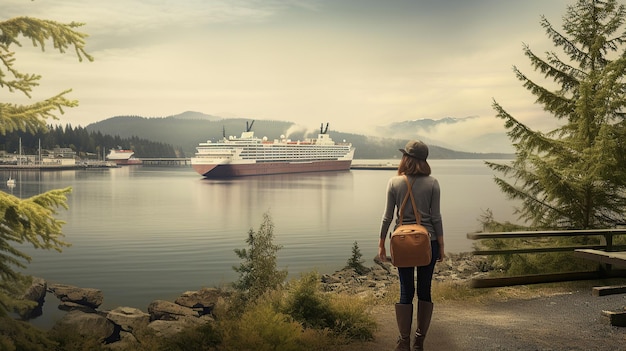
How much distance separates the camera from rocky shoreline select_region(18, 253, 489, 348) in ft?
33.8

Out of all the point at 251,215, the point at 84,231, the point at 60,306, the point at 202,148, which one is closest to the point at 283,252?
the point at 60,306

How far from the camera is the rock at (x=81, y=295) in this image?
13.9m

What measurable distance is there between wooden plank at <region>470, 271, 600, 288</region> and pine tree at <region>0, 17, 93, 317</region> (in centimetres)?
441

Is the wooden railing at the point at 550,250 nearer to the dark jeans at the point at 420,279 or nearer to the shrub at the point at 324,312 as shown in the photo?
the shrub at the point at 324,312

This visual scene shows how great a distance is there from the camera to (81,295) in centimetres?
1423

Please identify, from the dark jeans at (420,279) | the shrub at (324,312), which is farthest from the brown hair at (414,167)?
the shrub at (324,312)

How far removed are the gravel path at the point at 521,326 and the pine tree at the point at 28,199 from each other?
272 cm

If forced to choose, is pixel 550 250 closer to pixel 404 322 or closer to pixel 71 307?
pixel 404 322

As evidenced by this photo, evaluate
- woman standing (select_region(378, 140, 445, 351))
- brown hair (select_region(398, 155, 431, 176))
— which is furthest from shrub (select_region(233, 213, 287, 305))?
brown hair (select_region(398, 155, 431, 176))

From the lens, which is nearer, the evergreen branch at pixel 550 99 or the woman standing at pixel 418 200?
the woman standing at pixel 418 200

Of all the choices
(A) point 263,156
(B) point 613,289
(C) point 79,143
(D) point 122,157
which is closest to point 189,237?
(B) point 613,289

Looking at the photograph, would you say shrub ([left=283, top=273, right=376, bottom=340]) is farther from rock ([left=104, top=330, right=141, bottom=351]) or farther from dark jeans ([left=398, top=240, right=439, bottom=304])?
rock ([left=104, top=330, right=141, bottom=351])

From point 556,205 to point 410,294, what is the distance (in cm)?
548

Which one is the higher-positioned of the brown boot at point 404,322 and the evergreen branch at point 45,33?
the evergreen branch at point 45,33
